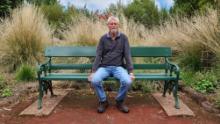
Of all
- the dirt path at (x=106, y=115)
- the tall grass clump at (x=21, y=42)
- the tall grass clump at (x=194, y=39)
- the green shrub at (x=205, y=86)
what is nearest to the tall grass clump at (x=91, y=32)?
the tall grass clump at (x=194, y=39)

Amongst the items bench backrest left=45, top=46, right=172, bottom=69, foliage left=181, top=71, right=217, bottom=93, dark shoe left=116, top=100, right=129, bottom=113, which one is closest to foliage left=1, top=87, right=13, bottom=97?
bench backrest left=45, top=46, right=172, bottom=69

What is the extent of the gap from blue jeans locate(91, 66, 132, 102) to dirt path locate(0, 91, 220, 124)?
266mm

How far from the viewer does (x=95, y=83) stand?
614cm

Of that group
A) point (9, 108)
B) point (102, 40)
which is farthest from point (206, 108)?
point (9, 108)

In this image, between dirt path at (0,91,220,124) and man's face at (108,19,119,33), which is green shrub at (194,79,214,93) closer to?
dirt path at (0,91,220,124)

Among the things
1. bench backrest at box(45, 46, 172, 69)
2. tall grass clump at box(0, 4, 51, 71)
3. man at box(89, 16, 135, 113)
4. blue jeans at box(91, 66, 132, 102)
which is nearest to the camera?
blue jeans at box(91, 66, 132, 102)

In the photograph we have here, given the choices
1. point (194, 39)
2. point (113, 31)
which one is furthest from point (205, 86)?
point (113, 31)

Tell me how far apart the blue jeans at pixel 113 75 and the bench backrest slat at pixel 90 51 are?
0.74 meters

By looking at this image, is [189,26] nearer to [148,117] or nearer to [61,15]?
[148,117]

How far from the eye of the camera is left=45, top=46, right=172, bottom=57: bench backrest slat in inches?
276

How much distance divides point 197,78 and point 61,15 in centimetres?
975

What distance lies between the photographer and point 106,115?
603cm

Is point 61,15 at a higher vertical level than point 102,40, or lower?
higher

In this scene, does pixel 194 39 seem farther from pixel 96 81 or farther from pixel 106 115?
pixel 106 115
